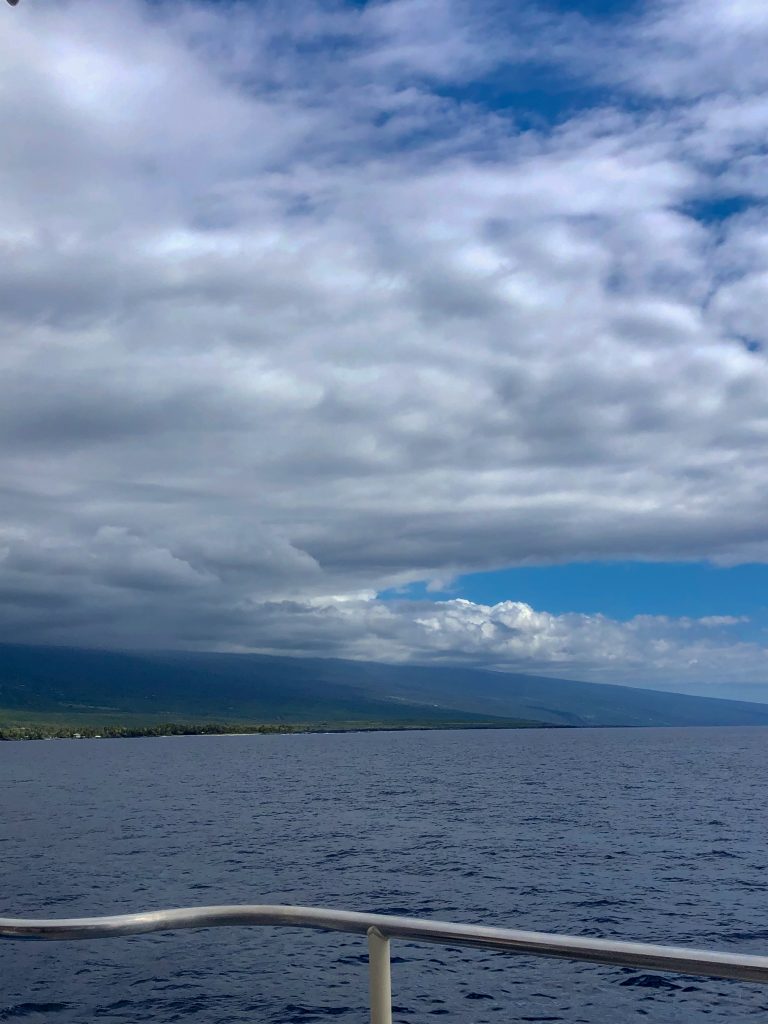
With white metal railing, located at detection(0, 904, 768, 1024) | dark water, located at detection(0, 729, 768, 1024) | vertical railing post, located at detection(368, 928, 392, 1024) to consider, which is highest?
white metal railing, located at detection(0, 904, 768, 1024)

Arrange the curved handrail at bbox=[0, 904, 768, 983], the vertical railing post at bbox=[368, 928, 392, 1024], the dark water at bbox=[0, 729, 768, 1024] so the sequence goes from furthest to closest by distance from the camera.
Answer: the dark water at bbox=[0, 729, 768, 1024]
the vertical railing post at bbox=[368, 928, 392, 1024]
the curved handrail at bbox=[0, 904, 768, 983]

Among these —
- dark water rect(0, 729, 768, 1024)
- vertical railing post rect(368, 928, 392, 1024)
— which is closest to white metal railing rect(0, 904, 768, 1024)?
vertical railing post rect(368, 928, 392, 1024)

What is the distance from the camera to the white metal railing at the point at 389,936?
4512mm

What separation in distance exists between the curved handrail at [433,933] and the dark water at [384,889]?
936 inches

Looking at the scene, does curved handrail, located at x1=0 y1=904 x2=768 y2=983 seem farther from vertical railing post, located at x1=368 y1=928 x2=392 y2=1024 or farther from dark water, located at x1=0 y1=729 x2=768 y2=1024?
dark water, located at x1=0 y1=729 x2=768 y2=1024

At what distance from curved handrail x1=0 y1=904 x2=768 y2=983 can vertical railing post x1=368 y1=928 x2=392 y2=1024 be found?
7 centimetres

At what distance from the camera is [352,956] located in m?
34.3

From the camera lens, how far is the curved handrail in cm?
449

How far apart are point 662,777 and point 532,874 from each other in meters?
96.5

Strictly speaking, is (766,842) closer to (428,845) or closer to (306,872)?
(428,845)

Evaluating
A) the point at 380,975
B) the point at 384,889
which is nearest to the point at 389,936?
the point at 380,975

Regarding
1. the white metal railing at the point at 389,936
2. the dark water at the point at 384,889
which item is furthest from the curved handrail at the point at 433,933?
the dark water at the point at 384,889

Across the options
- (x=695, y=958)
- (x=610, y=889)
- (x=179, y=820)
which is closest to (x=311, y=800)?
(x=179, y=820)

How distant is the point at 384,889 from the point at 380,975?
4471 cm
